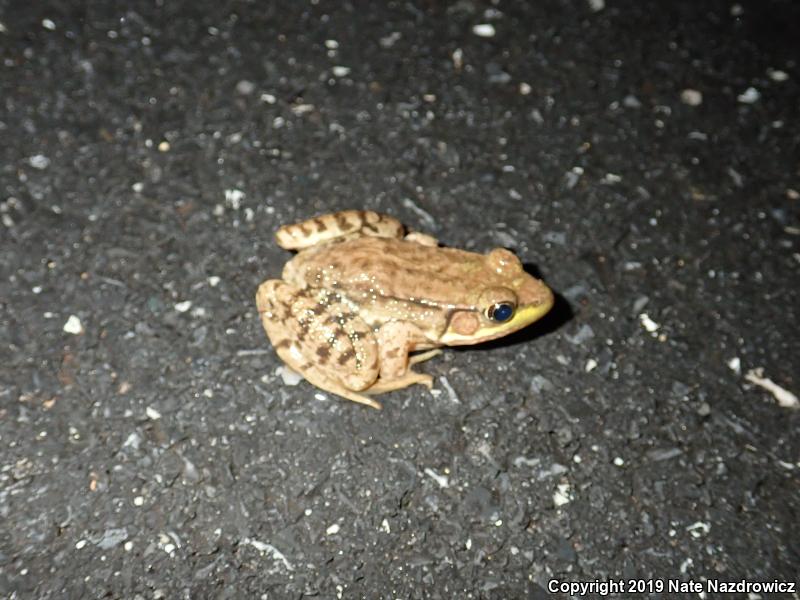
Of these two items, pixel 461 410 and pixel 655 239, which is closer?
pixel 461 410

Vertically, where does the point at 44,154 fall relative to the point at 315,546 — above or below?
above

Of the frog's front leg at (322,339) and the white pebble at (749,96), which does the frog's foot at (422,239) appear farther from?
the white pebble at (749,96)

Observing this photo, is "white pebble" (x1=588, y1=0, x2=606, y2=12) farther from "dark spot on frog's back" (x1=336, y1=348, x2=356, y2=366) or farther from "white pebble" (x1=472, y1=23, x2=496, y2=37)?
Answer: "dark spot on frog's back" (x1=336, y1=348, x2=356, y2=366)

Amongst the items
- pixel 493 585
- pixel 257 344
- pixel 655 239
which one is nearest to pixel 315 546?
pixel 493 585

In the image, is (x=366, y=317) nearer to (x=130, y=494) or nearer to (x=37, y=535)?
(x=130, y=494)

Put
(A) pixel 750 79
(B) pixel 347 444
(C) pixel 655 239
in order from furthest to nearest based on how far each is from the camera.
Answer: (A) pixel 750 79, (C) pixel 655 239, (B) pixel 347 444

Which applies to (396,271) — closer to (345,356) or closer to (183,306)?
(345,356)

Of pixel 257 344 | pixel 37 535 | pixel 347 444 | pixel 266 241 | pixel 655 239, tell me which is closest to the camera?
pixel 37 535

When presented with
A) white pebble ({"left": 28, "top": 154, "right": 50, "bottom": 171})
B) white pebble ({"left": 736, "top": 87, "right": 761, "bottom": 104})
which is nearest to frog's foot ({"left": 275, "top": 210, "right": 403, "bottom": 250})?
white pebble ({"left": 28, "top": 154, "right": 50, "bottom": 171})

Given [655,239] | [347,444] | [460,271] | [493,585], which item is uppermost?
[460,271]

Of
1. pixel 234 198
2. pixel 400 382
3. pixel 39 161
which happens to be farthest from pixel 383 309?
pixel 39 161
